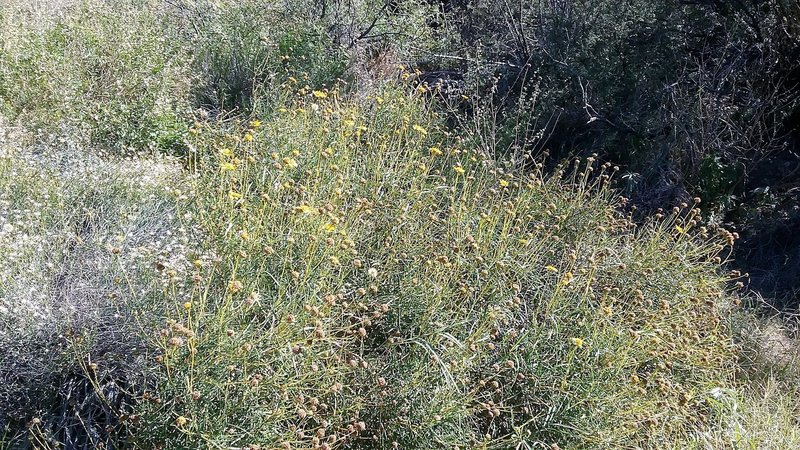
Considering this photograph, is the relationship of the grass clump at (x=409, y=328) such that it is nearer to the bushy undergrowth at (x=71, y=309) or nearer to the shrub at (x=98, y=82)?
the bushy undergrowth at (x=71, y=309)

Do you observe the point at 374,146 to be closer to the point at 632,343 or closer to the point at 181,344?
the point at 632,343

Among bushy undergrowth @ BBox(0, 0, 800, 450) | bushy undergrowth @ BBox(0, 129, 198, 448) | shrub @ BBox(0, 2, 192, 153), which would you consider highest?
bushy undergrowth @ BBox(0, 0, 800, 450)

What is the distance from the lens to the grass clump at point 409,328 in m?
2.30

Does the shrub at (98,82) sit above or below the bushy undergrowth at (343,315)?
below

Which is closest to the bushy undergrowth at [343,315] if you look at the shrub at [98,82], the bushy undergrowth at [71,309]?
the bushy undergrowth at [71,309]

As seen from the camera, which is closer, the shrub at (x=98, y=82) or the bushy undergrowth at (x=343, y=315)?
the bushy undergrowth at (x=343, y=315)

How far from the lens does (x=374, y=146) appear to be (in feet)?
13.2

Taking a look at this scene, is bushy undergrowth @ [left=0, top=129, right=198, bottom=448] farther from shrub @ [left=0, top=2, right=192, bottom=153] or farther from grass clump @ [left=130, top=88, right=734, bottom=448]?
shrub @ [left=0, top=2, right=192, bottom=153]

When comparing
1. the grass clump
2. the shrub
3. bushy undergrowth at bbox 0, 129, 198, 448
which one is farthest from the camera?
the shrub

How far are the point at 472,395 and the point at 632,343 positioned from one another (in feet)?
2.06

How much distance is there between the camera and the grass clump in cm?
230

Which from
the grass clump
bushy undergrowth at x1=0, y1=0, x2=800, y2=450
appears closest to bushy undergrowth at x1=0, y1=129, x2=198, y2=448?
bushy undergrowth at x1=0, y1=0, x2=800, y2=450

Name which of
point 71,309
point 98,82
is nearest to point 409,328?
point 71,309

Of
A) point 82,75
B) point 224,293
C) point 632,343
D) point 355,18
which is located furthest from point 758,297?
point 82,75
